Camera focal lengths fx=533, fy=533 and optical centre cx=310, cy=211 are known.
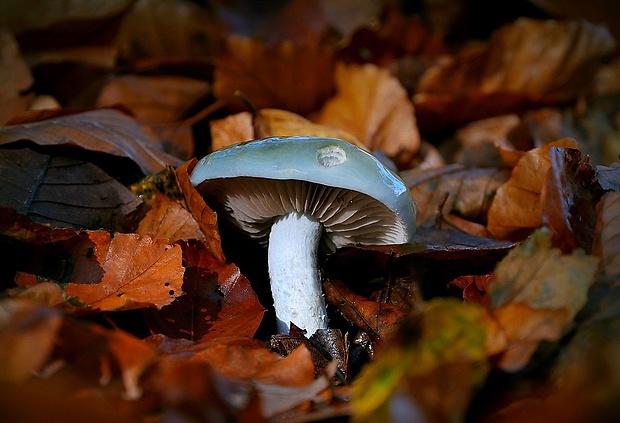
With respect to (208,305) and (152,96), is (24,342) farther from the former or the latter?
Result: (152,96)

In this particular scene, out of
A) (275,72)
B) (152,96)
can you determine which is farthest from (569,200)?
(152,96)

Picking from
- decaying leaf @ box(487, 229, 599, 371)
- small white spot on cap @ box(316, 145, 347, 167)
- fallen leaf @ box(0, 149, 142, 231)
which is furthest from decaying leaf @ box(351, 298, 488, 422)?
fallen leaf @ box(0, 149, 142, 231)

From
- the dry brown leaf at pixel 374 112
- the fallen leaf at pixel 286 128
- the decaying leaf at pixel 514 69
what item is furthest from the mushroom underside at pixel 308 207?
the decaying leaf at pixel 514 69

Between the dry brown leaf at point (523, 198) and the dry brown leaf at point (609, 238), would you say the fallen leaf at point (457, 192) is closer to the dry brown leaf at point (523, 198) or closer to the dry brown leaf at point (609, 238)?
the dry brown leaf at point (523, 198)

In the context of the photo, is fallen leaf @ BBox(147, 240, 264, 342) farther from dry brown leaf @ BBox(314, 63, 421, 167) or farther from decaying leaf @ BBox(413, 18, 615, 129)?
decaying leaf @ BBox(413, 18, 615, 129)

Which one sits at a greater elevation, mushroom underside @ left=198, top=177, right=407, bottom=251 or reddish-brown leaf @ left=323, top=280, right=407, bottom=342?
mushroom underside @ left=198, top=177, right=407, bottom=251

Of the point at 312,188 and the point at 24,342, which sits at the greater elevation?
the point at 24,342

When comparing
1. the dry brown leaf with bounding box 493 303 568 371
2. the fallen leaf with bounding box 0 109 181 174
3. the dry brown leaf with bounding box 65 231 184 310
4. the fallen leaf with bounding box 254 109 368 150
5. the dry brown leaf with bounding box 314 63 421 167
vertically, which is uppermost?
the dry brown leaf with bounding box 493 303 568 371
